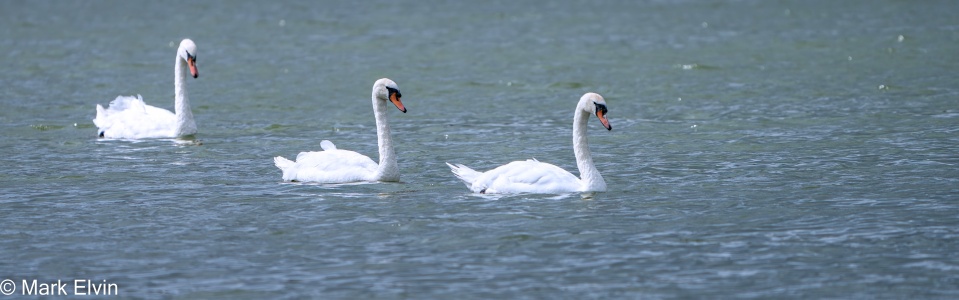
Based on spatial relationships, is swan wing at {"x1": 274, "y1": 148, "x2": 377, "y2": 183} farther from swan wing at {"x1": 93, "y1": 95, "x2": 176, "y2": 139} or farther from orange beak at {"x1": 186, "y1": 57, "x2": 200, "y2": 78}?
swan wing at {"x1": 93, "y1": 95, "x2": 176, "y2": 139}

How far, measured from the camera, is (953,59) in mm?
20906

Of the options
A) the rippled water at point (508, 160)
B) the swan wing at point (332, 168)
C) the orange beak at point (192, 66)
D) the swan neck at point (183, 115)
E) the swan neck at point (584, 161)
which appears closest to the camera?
the rippled water at point (508, 160)

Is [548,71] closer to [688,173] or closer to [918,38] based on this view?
[918,38]

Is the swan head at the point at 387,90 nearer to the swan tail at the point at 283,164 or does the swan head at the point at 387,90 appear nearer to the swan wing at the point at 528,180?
the swan tail at the point at 283,164

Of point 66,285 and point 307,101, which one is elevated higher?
point 307,101

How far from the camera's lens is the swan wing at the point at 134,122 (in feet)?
51.3

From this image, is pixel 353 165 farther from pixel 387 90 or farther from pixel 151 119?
pixel 151 119

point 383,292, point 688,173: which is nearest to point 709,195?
point 688,173

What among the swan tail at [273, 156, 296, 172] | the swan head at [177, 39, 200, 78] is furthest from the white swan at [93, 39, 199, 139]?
the swan tail at [273, 156, 296, 172]

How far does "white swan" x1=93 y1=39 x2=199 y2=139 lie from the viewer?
15.7 m

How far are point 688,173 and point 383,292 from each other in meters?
4.79

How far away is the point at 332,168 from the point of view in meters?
12.2

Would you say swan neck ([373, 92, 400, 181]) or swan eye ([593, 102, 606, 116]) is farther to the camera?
swan neck ([373, 92, 400, 181])

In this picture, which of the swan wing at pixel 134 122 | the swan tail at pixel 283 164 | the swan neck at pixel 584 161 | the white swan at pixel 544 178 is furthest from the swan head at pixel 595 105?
the swan wing at pixel 134 122
